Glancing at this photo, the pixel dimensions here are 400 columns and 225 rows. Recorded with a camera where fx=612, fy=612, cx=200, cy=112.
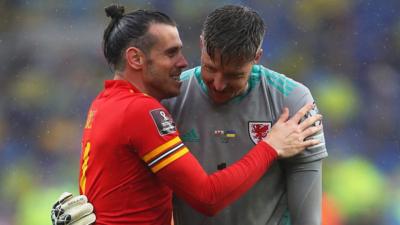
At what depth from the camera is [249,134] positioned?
1.49 m

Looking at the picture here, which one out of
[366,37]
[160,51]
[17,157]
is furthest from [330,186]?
[160,51]

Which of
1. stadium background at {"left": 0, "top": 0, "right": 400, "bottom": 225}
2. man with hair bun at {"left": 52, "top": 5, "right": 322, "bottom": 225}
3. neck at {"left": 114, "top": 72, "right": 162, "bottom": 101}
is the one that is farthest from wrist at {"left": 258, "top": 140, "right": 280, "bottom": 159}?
stadium background at {"left": 0, "top": 0, "right": 400, "bottom": 225}

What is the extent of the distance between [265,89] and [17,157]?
2321 mm

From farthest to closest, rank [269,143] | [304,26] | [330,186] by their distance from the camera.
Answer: [304,26]
[330,186]
[269,143]

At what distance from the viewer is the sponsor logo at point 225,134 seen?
4.89 ft

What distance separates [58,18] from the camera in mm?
3578

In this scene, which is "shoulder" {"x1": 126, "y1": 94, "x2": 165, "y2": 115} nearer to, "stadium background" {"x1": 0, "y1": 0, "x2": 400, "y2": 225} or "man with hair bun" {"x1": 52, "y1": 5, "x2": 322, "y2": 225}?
"man with hair bun" {"x1": 52, "y1": 5, "x2": 322, "y2": 225}

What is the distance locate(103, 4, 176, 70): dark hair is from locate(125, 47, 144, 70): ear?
0.04 feet

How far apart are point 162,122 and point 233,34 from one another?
0.25 metres

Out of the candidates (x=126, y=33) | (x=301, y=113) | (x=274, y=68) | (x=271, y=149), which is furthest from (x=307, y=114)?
(x=274, y=68)

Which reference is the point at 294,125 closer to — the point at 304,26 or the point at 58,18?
the point at 304,26

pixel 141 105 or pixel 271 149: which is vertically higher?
pixel 141 105

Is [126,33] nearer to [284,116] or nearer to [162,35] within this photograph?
[162,35]

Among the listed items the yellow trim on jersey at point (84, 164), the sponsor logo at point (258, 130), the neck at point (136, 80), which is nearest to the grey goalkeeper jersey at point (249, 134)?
the sponsor logo at point (258, 130)
